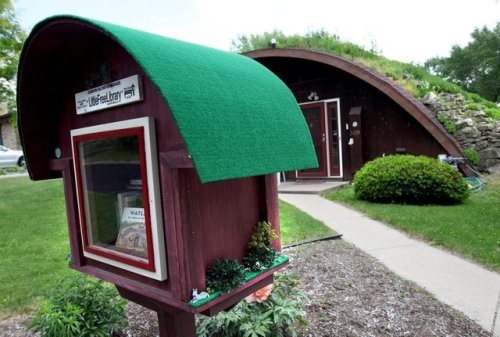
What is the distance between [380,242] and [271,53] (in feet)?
22.4

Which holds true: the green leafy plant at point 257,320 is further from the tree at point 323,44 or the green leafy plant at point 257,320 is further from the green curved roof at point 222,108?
the tree at point 323,44

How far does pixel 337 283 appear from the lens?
3.76 meters

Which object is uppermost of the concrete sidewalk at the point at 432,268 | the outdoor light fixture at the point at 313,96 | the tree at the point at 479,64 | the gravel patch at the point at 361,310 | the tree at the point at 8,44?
the tree at the point at 479,64

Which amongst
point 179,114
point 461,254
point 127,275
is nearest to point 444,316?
point 461,254

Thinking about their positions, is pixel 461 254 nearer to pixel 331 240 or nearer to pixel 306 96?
pixel 331 240

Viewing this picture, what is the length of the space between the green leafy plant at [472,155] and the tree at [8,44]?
10.8 meters

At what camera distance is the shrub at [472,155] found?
29.3 ft

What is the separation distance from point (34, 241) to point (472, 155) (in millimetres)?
9202

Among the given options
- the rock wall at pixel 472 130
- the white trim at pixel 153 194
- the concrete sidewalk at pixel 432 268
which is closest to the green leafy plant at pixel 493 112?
the rock wall at pixel 472 130

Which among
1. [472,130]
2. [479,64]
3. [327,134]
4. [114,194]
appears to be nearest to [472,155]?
[472,130]

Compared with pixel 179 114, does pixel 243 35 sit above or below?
above

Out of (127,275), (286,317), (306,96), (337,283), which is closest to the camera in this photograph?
(127,275)

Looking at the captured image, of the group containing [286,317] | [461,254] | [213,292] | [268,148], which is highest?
[268,148]

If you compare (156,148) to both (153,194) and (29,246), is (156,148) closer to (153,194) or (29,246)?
(153,194)
